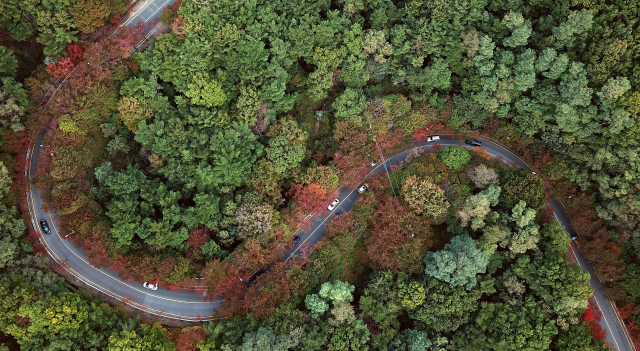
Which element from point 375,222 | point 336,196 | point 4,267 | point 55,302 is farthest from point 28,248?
point 375,222

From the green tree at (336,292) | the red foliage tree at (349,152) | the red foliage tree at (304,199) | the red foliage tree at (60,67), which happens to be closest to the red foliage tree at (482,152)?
the red foliage tree at (349,152)

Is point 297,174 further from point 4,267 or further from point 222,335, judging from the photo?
point 4,267

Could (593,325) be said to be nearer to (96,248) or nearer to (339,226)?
(339,226)

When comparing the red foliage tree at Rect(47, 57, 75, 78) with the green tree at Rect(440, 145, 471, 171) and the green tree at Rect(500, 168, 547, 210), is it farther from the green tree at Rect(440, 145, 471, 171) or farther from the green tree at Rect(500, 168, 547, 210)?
the green tree at Rect(500, 168, 547, 210)

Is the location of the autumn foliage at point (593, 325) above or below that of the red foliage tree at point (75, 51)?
below

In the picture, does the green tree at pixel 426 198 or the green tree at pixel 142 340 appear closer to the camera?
the green tree at pixel 142 340

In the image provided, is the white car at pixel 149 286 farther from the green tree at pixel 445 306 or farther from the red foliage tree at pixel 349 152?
the green tree at pixel 445 306

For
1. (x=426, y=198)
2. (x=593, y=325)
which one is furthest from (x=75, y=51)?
(x=593, y=325)

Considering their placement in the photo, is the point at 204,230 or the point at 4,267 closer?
the point at 4,267

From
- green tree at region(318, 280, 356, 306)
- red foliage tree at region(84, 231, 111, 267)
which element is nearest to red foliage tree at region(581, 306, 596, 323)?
green tree at region(318, 280, 356, 306)
